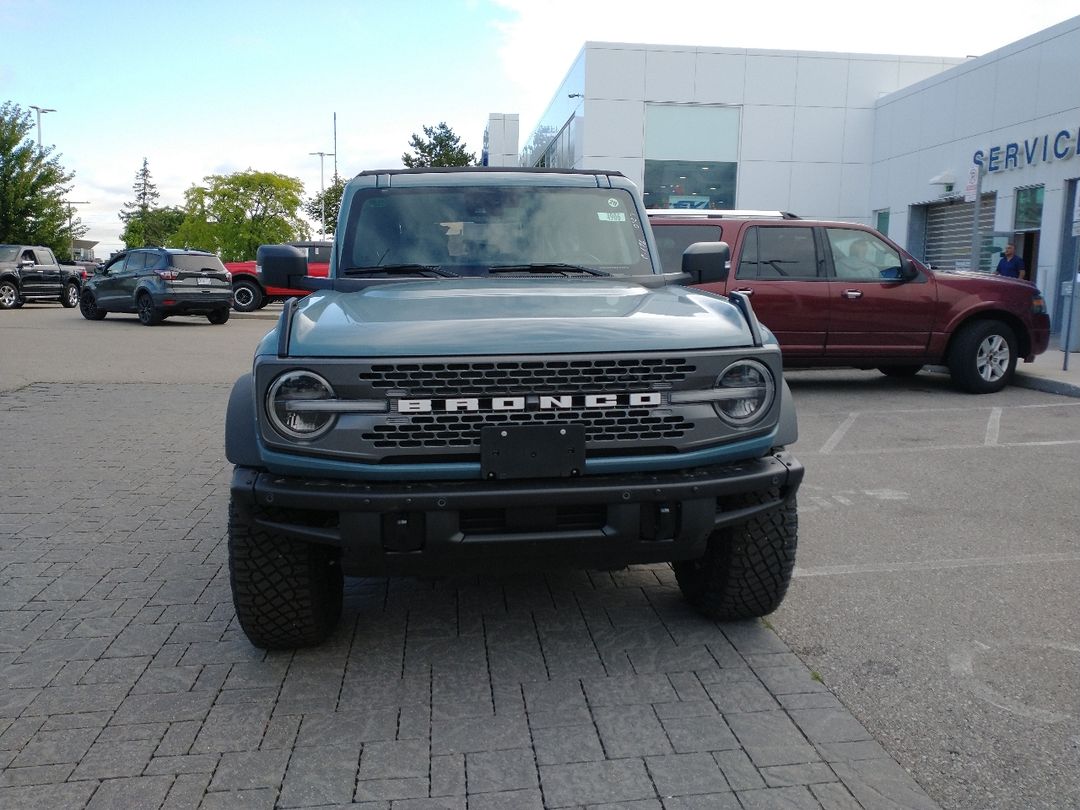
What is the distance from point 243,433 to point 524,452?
3.22 feet

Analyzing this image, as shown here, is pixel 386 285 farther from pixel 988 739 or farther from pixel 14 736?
pixel 988 739

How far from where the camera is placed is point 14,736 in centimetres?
305

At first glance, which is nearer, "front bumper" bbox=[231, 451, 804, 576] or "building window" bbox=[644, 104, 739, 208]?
"front bumper" bbox=[231, 451, 804, 576]

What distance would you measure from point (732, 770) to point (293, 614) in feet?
5.42

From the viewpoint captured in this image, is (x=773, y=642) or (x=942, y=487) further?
(x=942, y=487)

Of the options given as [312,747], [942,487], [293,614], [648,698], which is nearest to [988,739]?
Answer: [648,698]

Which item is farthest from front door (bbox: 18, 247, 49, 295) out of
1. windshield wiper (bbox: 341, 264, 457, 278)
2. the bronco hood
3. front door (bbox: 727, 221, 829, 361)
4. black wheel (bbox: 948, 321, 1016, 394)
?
the bronco hood

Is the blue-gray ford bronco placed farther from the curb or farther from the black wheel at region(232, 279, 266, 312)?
the black wheel at region(232, 279, 266, 312)

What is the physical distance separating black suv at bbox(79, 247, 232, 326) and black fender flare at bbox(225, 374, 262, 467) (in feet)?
63.3

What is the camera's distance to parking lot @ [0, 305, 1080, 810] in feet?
9.13

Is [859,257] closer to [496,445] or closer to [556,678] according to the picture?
[556,678]

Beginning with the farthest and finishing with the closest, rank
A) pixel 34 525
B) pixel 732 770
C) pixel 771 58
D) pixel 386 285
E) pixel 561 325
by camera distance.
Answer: pixel 771 58
pixel 34 525
pixel 386 285
pixel 561 325
pixel 732 770

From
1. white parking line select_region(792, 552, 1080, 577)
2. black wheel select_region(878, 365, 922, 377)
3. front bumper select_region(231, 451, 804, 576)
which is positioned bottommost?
white parking line select_region(792, 552, 1080, 577)

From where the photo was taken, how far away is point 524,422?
10.5 feet
